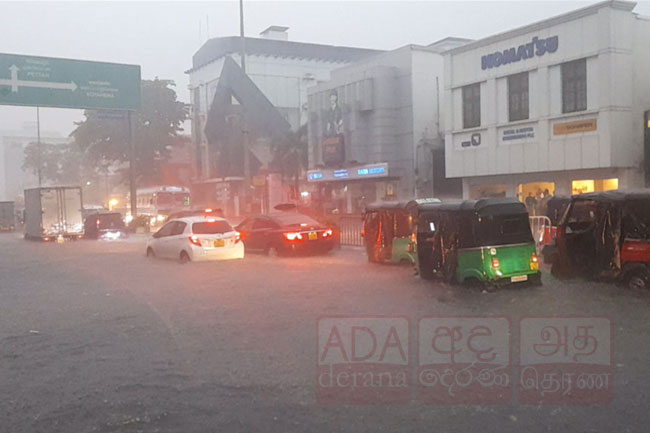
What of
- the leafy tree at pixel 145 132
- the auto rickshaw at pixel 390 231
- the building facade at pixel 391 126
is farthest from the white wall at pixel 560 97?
the leafy tree at pixel 145 132

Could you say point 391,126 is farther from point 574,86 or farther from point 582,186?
point 582,186

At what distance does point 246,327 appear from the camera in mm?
9586

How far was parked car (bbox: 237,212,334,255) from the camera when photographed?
770 inches

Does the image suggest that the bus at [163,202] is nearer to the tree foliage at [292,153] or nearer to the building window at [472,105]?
the tree foliage at [292,153]

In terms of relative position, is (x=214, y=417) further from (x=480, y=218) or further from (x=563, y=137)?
(x=563, y=137)

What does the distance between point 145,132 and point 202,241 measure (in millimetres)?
46248

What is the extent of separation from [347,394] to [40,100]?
27668mm

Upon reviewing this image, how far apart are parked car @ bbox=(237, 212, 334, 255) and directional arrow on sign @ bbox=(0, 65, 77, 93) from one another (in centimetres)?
1465

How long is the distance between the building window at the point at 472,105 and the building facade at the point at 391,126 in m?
4.79

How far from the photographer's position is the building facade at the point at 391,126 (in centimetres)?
4019

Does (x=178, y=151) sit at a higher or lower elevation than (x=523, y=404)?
higher

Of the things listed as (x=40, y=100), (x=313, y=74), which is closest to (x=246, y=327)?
(x=40, y=100)

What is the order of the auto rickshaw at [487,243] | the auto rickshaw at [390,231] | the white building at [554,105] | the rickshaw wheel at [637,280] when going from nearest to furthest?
the rickshaw wheel at [637,280], the auto rickshaw at [487,243], the auto rickshaw at [390,231], the white building at [554,105]

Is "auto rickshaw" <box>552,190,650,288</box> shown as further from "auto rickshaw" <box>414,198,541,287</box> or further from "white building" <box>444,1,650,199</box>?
"white building" <box>444,1,650,199</box>
